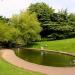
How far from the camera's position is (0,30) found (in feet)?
158

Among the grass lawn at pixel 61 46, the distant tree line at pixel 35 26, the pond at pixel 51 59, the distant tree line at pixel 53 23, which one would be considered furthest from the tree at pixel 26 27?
the pond at pixel 51 59

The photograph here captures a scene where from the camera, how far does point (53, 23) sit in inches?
2299

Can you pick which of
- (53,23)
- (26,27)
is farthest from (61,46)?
(53,23)

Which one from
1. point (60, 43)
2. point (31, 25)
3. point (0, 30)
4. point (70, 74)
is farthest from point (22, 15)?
point (70, 74)

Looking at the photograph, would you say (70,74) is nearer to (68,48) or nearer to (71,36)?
(68,48)

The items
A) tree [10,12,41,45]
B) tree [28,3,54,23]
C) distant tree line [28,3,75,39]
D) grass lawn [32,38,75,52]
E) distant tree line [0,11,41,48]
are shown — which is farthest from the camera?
tree [28,3,54,23]

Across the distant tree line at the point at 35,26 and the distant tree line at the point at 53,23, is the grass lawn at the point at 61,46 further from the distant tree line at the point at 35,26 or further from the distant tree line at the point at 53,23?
the distant tree line at the point at 53,23

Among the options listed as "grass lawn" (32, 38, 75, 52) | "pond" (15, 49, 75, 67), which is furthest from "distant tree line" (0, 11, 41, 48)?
"pond" (15, 49, 75, 67)

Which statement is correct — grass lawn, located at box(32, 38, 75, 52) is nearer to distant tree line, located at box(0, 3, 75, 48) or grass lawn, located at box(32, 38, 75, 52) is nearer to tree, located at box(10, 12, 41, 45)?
tree, located at box(10, 12, 41, 45)

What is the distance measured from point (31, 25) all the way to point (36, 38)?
280 cm

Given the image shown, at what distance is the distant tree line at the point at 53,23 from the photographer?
187 feet

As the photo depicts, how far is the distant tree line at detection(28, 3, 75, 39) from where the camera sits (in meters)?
57.0

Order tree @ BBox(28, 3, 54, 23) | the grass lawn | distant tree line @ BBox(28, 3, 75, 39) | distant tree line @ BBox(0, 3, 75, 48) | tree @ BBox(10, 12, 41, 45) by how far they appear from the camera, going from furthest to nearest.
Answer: tree @ BBox(28, 3, 54, 23), distant tree line @ BBox(28, 3, 75, 39), tree @ BBox(10, 12, 41, 45), distant tree line @ BBox(0, 3, 75, 48), the grass lawn

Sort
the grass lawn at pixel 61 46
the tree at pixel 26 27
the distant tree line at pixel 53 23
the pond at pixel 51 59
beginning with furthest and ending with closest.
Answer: the distant tree line at pixel 53 23 → the tree at pixel 26 27 → the grass lawn at pixel 61 46 → the pond at pixel 51 59
